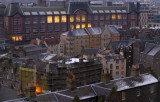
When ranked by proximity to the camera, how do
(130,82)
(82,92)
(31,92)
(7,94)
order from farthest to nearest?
(7,94) < (130,82) < (82,92) < (31,92)

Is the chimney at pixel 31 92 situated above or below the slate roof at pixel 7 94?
above

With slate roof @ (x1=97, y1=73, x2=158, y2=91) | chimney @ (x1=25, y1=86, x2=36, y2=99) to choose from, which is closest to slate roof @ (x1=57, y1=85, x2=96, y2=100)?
slate roof @ (x1=97, y1=73, x2=158, y2=91)

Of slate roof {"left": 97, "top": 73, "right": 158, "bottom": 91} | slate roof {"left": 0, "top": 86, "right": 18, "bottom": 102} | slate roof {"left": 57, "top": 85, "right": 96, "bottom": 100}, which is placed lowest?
slate roof {"left": 0, "top": 86, "right": 18, "bottom": 102}

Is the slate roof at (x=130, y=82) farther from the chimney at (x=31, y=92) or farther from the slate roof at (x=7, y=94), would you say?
the slate roof at (x=7, y=94)

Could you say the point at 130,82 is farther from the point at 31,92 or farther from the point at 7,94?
A: the point at 7,94

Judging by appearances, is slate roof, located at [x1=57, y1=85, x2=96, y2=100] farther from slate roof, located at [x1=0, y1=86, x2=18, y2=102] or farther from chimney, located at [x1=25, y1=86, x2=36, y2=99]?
slate roof, located at [x1=0, y1=86, x2=18, y2=102]

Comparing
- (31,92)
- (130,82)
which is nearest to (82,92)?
(31,92)

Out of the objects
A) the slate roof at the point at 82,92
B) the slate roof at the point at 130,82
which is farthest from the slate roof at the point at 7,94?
the slate roof at the point at 130,82

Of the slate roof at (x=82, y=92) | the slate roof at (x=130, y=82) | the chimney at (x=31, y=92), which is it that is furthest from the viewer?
the slate roof at (x=130, y=82)

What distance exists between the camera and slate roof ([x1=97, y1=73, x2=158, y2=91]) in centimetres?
6542

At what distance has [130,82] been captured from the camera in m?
68.5

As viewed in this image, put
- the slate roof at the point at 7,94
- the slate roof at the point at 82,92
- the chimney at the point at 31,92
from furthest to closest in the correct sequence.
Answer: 1. the slate roof at the point at 7,94
2. the slate roof at the point at 82,92
3. the chimney at the point at 31,92

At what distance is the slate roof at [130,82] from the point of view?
65419 millimetres

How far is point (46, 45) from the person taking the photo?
151750 millimetres
